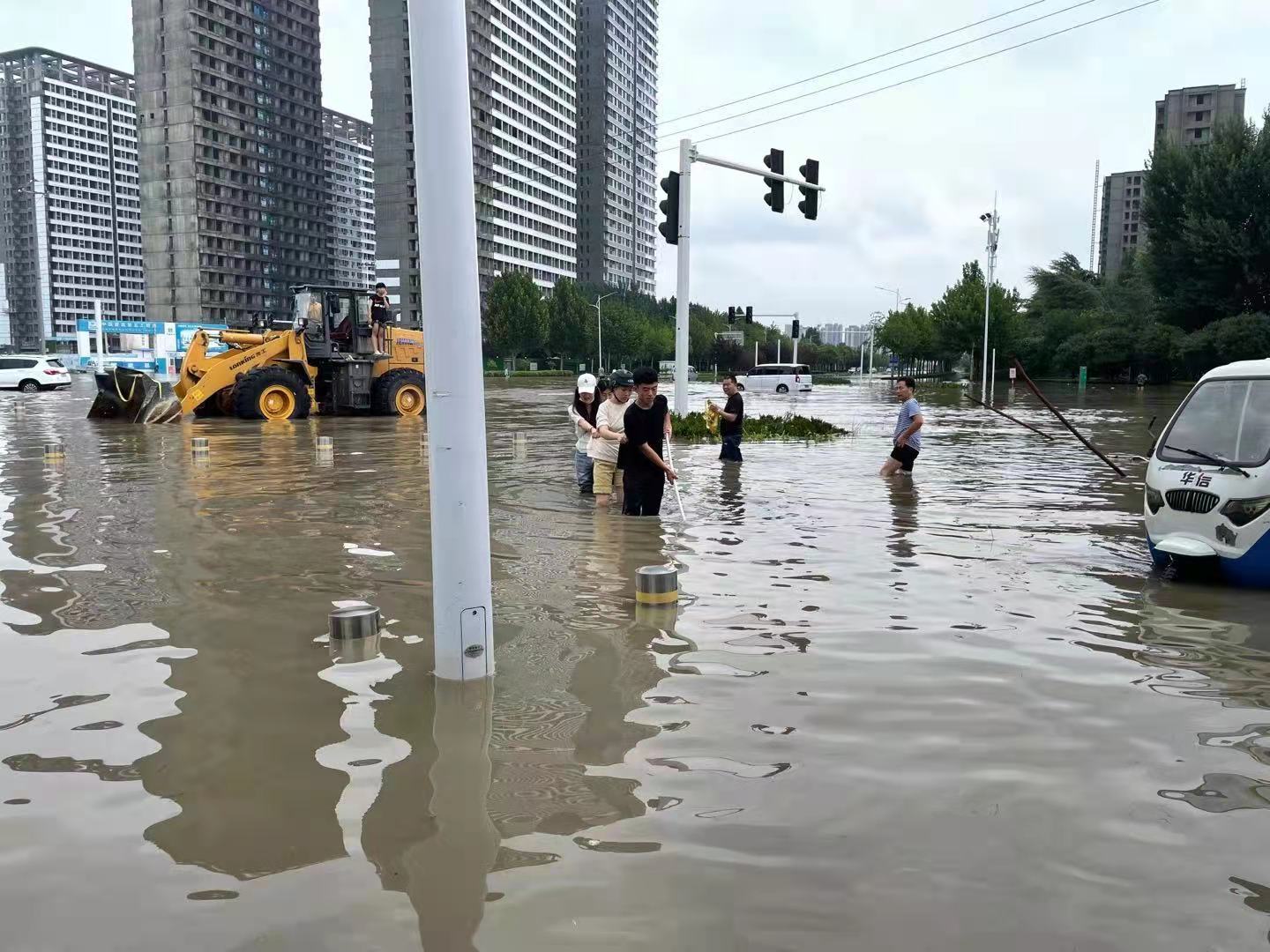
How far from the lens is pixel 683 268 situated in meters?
21.4

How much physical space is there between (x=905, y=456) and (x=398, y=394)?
16023 mm

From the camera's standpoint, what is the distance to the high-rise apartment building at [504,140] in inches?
4884

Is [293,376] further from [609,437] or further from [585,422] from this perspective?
[609,437]

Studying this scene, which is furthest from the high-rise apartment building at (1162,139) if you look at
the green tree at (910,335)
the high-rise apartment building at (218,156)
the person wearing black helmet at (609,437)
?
the high-rise apartment building at (218,156)

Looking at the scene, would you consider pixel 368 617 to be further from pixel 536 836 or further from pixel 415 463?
pixel 415 463

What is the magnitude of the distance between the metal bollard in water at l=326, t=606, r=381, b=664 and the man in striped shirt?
9.73 metres

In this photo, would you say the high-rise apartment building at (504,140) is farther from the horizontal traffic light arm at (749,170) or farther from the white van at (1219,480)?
the white van at (1219,480)

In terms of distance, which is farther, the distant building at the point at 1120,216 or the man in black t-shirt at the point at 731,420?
the distant building at the point at 1120,216

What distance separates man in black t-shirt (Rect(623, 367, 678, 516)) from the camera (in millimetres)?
10375

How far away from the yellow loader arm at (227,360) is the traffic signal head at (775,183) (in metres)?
12.5

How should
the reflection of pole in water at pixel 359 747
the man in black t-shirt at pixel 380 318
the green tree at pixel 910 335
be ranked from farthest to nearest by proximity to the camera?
1. the green tree at pixel 910 335
2. the man in black t-shirt at pixel 380 318
3. the reflection of pole in water at pixel 359 747

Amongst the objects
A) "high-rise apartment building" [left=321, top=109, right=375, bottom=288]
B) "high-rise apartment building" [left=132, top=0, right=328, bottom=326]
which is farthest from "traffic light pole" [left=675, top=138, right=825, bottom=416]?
"high-rise apartment building" [left=321, top=109, right=375, bottom=288]

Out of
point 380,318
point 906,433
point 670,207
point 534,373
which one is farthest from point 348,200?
point 906,433

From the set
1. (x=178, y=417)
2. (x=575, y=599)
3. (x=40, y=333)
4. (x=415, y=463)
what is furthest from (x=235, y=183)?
(x=575, y=599)
